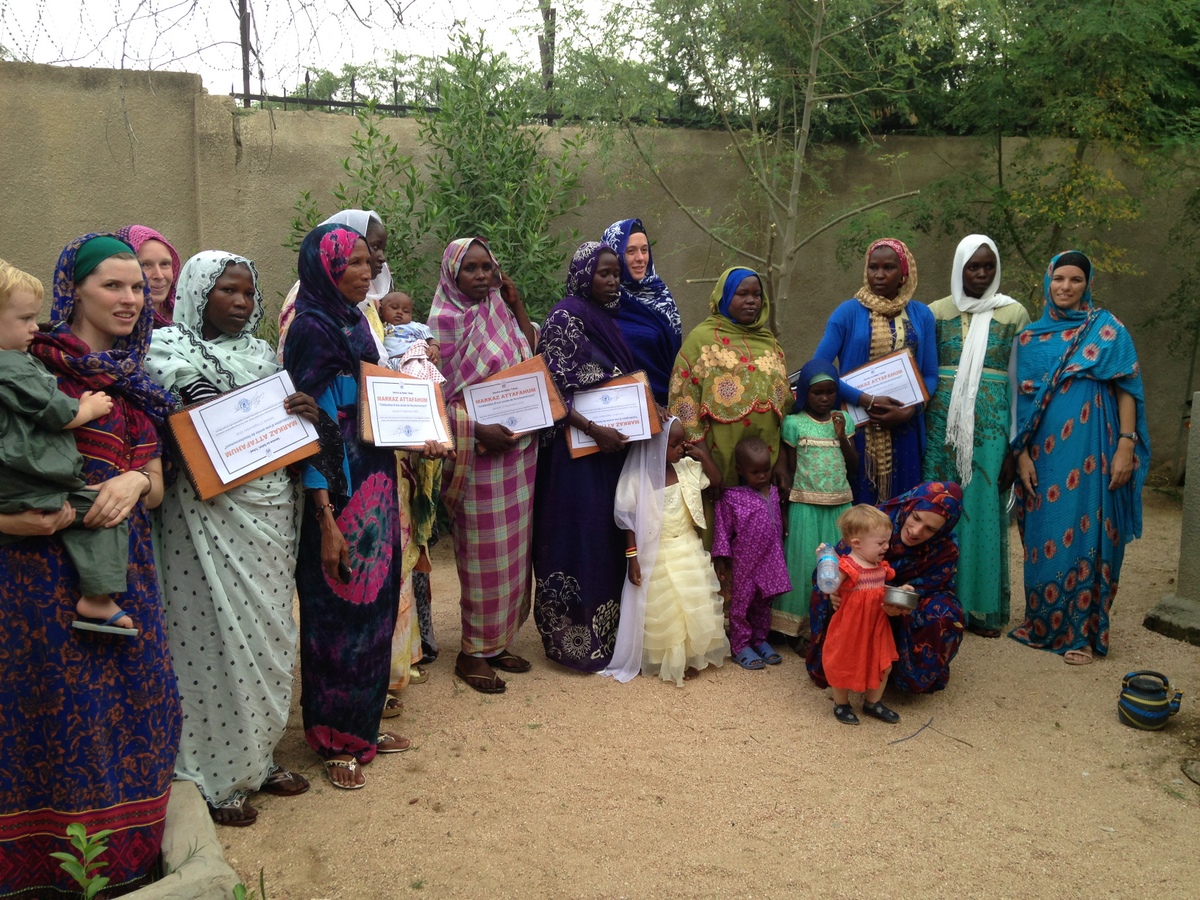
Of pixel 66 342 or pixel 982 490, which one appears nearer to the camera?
pixel 66 342

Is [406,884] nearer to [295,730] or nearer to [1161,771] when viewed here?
[295,730]

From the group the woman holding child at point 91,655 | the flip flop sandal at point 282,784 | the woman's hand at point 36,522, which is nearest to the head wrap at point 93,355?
the woman holding child at point 91,655

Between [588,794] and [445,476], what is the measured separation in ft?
5.29

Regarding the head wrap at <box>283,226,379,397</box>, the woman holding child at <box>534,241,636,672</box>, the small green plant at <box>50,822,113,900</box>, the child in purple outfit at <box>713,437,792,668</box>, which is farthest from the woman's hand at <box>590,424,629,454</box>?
the small green plant at <box>50,822,113,900</box>

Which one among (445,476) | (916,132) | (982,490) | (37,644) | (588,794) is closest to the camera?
(37,644)

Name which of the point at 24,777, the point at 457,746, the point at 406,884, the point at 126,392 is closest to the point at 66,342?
the point at 126,392

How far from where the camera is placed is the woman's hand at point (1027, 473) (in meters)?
5.26

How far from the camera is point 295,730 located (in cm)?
418

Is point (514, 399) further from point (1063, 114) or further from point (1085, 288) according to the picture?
point (1063, 114)

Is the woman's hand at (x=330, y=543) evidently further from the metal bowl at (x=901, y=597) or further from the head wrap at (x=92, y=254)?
the metal bowl at (x=901, y=597)

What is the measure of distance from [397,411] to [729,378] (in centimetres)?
185

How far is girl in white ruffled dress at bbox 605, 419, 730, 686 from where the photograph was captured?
4723 millimetres

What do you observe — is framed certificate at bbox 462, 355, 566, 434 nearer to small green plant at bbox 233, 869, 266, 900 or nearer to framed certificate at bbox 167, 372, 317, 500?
framed certificate at bbox 167, 372, 317, 500

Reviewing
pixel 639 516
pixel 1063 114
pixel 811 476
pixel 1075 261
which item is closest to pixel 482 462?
pixel 639 516
